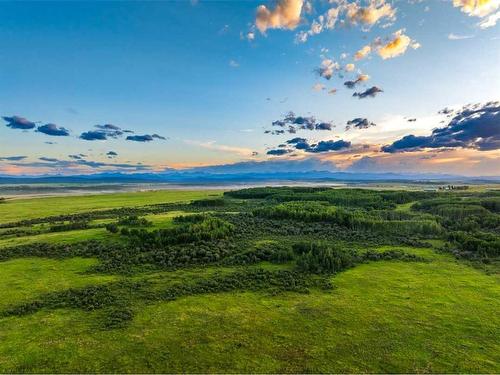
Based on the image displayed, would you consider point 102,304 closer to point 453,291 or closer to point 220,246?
point 220,246

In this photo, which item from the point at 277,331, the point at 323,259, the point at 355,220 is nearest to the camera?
the point at 277,331

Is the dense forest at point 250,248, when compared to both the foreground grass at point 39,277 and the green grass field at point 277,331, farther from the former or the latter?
the foreground grass at point 39,277

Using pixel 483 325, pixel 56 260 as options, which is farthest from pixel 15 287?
pixel 483 325

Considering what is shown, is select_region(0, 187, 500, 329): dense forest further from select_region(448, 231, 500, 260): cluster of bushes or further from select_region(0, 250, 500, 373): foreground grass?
select_region(0, 250, 500, 373): foreground grass

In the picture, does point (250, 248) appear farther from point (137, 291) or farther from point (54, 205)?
point (54, 205)

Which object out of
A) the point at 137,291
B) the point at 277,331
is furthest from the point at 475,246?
the point at 137,291

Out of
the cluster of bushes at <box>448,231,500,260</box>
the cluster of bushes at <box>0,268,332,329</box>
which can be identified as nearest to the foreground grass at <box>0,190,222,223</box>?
the cluster of bushes at <box>0,268,332,329</box>

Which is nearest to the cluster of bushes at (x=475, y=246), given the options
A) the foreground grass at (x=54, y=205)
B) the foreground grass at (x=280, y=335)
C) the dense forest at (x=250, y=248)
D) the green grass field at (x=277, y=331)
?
the dense forest at (x=250, y=248)
